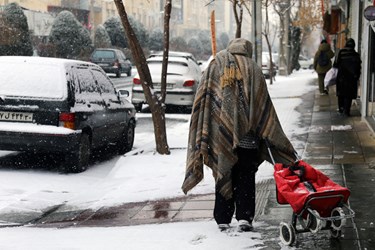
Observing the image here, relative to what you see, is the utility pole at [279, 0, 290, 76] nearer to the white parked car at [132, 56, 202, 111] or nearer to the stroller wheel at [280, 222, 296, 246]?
the white parked car at [132, 56, 202, 111]

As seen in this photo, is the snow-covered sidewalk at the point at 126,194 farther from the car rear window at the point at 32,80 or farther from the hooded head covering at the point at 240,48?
the hooded head covering at the point at 240,48

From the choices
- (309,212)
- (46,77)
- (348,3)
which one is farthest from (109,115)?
(348,3)

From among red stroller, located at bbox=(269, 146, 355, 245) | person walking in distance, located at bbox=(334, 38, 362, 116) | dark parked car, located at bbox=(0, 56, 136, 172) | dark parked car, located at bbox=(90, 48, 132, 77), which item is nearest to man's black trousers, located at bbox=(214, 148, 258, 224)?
red stroller, located at bbox=(269, 146, 355, 245)

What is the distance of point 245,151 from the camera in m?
6.20

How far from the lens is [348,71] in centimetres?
1562

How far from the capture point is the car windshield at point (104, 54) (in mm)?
41531

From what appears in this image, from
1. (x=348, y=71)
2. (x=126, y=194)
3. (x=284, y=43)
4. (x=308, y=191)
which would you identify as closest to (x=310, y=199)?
(x=308, y=191)

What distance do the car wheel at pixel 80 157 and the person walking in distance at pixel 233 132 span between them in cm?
407

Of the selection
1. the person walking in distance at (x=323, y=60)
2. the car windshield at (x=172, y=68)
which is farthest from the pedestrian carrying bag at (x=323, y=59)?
the car windshield at (x=172, y=68)

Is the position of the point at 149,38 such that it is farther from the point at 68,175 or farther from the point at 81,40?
the point at 68,175

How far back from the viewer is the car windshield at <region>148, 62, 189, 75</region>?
19.3 metres

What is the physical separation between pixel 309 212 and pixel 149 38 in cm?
5842

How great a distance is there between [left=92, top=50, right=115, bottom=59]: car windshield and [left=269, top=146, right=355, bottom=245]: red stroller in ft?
119

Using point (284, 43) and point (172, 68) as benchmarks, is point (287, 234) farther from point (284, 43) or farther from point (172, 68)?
point (284, 43)
